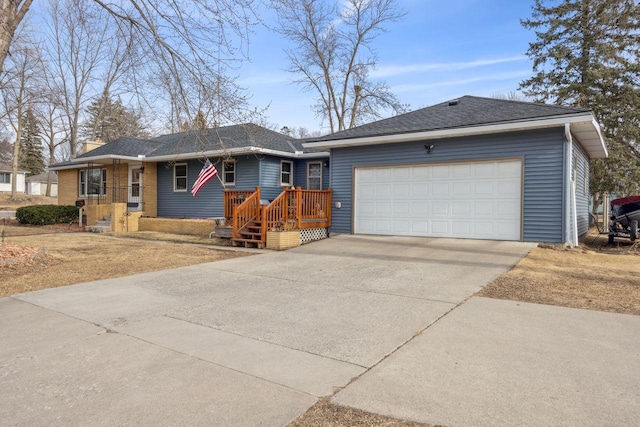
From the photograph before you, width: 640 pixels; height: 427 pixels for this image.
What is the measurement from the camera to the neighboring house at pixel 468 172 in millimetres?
10031

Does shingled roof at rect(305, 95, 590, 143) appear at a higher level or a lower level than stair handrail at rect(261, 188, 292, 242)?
higher

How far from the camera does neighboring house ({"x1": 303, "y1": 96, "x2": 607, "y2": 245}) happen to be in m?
10.0

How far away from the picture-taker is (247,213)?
12125mm

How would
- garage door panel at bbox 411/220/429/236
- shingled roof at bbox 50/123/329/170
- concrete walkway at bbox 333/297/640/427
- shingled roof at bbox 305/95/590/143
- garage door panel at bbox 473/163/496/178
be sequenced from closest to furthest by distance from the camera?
concrete walkway at bbox 333/297/640/427 < shingled roof at bbox 305/95/590/143 < garage door panel at bbox 473/163/496/178 < garage door panel at bbox 411/220/429/236 < shingled roof at bbox 50/123/329/170

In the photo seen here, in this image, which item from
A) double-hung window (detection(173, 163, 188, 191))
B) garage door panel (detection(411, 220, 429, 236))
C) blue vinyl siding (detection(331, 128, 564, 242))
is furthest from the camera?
double-hung window (detection(173, 163, 188, 191))

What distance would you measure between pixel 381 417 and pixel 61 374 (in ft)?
8.67

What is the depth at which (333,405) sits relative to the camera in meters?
2.77

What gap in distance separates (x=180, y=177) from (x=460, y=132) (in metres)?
12.8

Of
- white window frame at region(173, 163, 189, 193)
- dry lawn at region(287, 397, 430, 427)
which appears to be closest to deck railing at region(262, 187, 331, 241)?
white window frame at region(173, 163, 189, 193)

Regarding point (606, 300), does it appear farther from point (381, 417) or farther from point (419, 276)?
point (381, 417)

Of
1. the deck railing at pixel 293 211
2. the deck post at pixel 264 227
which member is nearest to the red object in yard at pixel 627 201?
the deck railing at pixel 293 211

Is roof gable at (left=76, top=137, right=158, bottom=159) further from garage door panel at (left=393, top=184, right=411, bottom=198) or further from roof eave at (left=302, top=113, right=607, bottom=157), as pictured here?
garage door panel at (left=393, top=184, right=411, bottom=198)

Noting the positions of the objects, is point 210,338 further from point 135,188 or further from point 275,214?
point 135,188

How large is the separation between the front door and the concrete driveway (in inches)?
473
